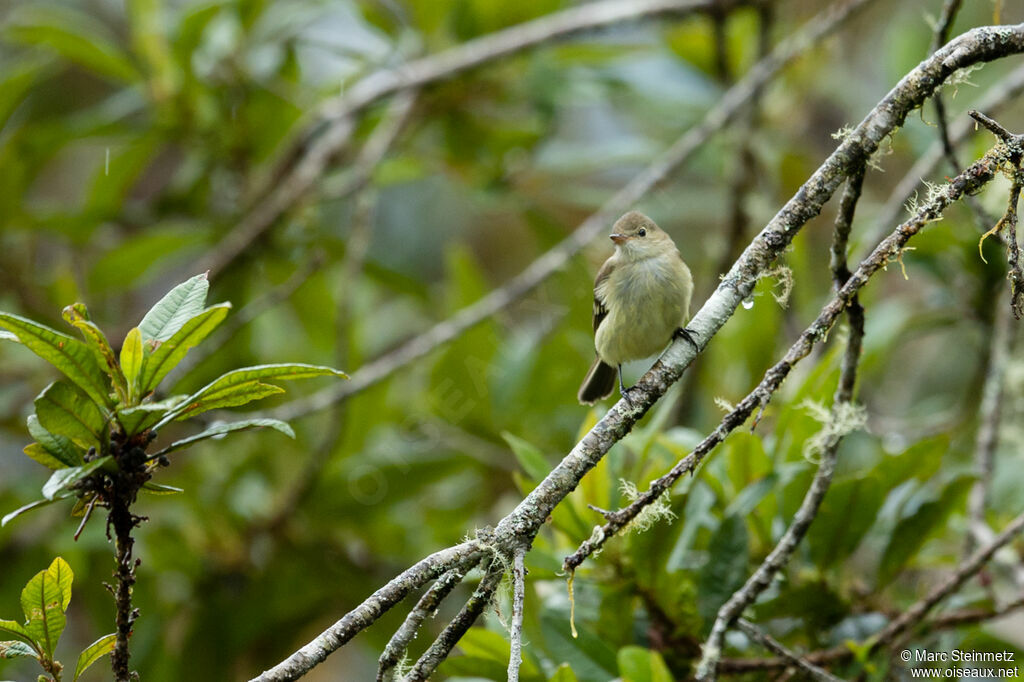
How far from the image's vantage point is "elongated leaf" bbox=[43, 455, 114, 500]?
127 centimetres

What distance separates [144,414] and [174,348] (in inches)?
4.8

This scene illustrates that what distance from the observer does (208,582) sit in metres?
3.71

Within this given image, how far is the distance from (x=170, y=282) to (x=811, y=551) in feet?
16.8

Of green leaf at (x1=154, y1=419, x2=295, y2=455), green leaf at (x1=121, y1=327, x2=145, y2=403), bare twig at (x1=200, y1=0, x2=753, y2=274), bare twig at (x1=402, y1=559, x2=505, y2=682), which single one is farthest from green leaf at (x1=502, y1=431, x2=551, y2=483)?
bare twig at (x1=200, y1=0, x2=753, y2=274)

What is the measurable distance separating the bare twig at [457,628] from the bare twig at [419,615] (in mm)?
37

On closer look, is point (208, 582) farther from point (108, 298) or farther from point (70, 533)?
point (108, 298)

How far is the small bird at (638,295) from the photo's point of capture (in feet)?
7.74

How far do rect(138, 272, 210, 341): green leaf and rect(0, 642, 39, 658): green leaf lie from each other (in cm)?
53

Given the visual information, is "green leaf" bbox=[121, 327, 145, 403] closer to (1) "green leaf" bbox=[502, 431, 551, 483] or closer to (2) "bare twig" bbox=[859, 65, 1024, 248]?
(1) "green leaf" bbox=[502, 431, 551, 483]

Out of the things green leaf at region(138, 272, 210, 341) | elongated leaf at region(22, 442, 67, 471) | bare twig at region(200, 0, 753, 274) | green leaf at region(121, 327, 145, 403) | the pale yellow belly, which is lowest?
elongated leaf at region(22, 442, 67, 471)

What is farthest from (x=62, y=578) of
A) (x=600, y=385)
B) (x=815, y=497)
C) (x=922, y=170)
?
(x=922, y=170)

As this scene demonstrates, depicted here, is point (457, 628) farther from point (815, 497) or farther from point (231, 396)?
point (815, 497)

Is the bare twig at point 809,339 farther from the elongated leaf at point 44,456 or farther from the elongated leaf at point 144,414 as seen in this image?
the elongated leaf at point 44,456

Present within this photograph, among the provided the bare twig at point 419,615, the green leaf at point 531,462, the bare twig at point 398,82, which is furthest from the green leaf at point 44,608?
the bare twig at point 398,82
